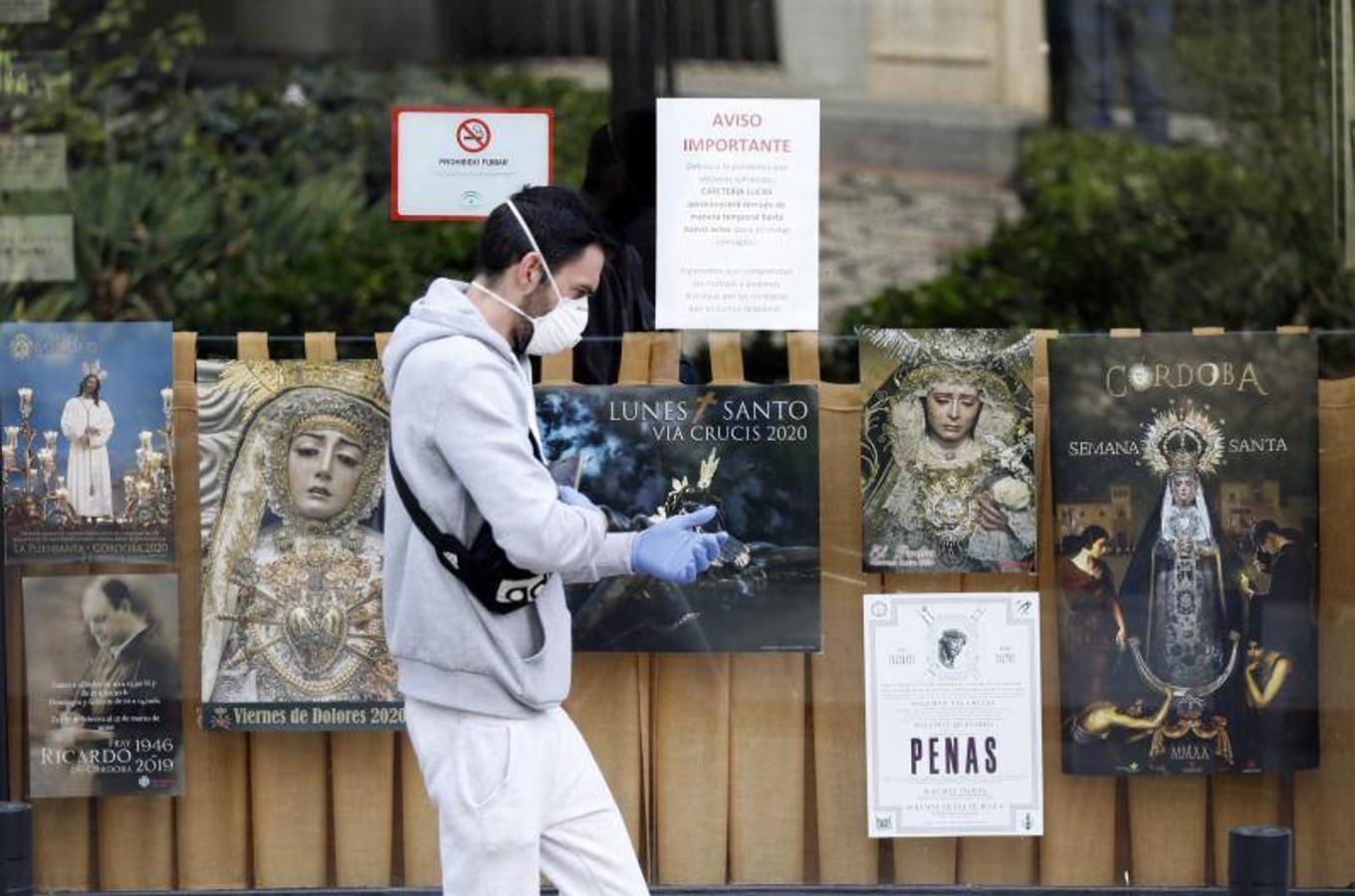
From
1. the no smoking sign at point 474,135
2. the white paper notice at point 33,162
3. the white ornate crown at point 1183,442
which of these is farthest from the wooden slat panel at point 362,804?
the white ornate crown at point 1183,442

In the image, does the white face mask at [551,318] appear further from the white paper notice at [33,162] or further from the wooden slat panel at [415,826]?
the white paper notice at [33,162]

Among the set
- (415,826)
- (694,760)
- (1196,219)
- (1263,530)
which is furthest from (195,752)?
(1196,219)

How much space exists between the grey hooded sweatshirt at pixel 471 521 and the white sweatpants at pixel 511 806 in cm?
5

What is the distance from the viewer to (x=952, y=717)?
5586 mm

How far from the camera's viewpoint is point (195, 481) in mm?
5539

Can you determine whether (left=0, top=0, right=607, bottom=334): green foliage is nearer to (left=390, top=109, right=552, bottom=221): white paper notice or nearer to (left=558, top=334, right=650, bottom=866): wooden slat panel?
(left=390, top=109, right=552, bottom=221): white paper notice

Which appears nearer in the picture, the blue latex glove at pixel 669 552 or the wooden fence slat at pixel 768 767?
the blue latex glove at pixel 669 552

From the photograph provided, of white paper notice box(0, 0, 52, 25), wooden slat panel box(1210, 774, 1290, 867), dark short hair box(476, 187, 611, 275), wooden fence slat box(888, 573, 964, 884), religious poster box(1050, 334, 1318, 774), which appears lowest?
wooden fence slat box(888, 573, 964, 884)

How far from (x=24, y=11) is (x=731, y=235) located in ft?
6.61

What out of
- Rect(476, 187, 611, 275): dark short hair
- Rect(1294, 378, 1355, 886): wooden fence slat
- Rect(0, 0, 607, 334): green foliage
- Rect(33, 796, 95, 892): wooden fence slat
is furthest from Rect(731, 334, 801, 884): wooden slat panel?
Rect(33, 796, 95, 892): wooden fence slat

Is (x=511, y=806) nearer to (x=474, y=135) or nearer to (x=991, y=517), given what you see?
(x=991, y=517)

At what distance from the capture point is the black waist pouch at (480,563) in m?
3.93

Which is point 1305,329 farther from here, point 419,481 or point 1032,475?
point 419,481

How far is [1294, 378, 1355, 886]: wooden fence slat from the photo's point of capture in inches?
217
